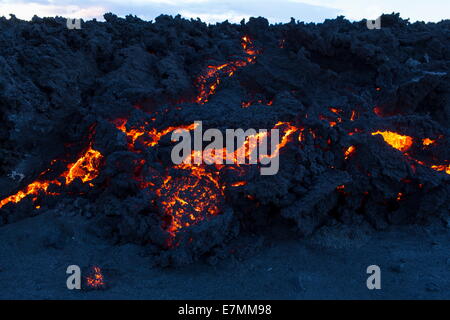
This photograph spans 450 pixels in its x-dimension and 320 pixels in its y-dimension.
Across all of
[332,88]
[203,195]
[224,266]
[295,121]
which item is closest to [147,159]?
[203,195]

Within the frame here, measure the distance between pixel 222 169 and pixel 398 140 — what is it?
2.87 meters

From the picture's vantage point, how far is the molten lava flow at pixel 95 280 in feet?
12.8

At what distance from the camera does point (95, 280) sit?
3.94 m

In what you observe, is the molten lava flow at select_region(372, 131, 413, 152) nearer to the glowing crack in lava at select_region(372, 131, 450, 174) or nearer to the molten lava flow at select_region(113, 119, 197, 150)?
the glowing crack in lava at select_region(372, 131, 450, 174)

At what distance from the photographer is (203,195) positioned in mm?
4895

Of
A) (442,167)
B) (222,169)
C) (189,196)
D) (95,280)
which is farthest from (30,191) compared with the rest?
(442,167)

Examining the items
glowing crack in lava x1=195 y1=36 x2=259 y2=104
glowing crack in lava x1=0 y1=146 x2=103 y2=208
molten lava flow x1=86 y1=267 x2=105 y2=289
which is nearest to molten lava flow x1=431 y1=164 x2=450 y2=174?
glowing crack in lava x1=195 y1=36 x2=259 y2=104

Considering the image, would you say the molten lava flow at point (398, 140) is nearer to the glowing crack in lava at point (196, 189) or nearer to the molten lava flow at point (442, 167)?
the molten lava flow at point (442, 167)

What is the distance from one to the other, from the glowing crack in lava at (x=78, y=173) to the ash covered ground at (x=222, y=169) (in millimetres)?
24

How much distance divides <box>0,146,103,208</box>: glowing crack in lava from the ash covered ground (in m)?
0.02

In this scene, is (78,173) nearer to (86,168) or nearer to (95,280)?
(86,168)

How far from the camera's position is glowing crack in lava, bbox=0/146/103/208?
213 inches

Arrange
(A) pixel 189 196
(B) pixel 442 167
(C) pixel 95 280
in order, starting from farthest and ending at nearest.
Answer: (B) pixel 442 167 < (A) pixel 189 196 < (C) pixel 95 280
